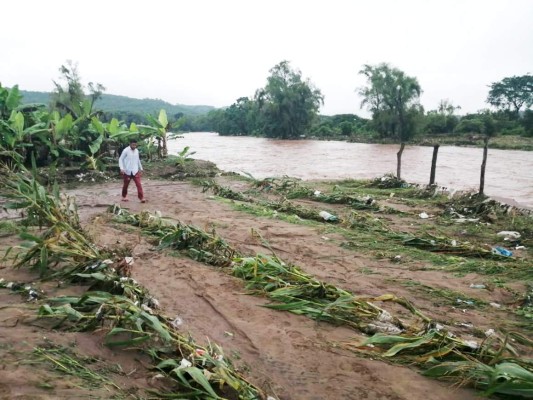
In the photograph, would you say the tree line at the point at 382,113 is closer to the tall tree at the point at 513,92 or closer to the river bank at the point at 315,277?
the tall tree at the point at 513,92

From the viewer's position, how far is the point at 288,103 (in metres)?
50.0

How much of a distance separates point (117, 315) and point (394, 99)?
45608 millimetres

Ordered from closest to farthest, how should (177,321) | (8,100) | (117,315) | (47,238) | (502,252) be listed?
(117,315)
(177,321)
(47,238)
(502,252)
(8,100)

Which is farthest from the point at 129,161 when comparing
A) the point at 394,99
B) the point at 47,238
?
the point at 394,99

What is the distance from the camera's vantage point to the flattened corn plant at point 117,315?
7.63 feet

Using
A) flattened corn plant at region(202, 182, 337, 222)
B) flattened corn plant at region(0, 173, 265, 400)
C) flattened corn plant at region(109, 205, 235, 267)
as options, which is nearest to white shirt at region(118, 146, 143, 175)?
flattened corn plant at region(202, 182, 337, 222)

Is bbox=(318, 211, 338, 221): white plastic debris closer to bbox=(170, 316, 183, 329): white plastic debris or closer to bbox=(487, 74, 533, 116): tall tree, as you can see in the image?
bbox=(170, 316, 183, 329): white plastic debris

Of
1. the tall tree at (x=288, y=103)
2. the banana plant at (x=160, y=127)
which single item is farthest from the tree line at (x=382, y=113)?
the banana plant at (x=160, y=127)

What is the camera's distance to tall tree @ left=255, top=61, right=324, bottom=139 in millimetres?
50219

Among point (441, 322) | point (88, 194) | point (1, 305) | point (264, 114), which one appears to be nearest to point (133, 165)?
point (88, 194)

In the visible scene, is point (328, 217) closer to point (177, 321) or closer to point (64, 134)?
point (177, 321)

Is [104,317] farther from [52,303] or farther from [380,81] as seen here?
[380,81]

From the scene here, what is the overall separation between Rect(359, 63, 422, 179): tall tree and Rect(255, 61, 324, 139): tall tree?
802 cm

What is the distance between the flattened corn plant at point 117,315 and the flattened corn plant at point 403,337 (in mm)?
1061
